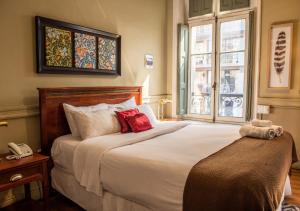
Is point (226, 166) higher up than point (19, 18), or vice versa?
point (19, 18)

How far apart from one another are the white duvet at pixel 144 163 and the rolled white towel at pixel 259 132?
0.13 m

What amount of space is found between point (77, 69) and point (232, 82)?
2600 millimetres

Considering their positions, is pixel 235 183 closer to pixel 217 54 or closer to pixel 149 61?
pixel 149 61

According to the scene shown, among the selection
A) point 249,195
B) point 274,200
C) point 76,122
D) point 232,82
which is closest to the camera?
point 249,195

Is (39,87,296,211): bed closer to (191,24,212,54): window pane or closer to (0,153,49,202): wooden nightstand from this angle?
Result: (0,153,49,202): wooden nightstand

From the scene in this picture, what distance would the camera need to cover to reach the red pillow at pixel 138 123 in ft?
9.17

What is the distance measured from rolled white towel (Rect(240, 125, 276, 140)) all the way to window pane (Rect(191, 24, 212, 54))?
7.08 feet

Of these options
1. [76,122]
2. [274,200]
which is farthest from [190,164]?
[76,122]

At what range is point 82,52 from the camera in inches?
118

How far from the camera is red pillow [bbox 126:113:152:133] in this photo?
2.79 metres

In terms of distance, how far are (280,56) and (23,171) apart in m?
3.40

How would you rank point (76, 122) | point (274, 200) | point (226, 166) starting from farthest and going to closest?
point (76, 122) → point (226, 166) → point (274, 200)

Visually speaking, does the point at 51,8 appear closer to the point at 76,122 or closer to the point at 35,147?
the point at 76,122

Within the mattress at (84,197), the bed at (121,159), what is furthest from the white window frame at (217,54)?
the mattress at (84,197)
